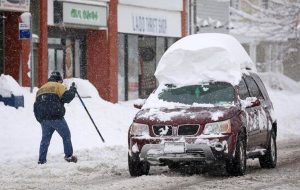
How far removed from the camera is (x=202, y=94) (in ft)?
43.9

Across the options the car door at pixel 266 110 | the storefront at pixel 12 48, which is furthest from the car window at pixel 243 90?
the storefront at pixel 12 48

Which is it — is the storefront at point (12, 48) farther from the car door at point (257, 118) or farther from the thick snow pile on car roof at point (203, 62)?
the car door at point (257, 118)

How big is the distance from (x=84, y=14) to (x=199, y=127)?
17411 mm

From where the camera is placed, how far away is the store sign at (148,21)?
3142cm

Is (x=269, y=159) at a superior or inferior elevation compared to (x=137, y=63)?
inferior

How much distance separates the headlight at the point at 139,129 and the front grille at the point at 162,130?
142 mm

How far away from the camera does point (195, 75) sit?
13.9 m

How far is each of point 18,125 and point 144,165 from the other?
7.45 meters

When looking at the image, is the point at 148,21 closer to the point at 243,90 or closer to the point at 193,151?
the point at 243,90

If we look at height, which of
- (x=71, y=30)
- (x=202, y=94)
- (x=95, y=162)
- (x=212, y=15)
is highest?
(x=212, y=15)

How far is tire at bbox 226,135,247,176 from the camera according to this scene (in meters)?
12.5

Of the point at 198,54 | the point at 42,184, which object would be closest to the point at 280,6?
the point at 198,54

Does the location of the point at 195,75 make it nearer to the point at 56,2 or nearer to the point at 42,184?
the point at 42,184

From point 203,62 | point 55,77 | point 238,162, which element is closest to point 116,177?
point 238,162
